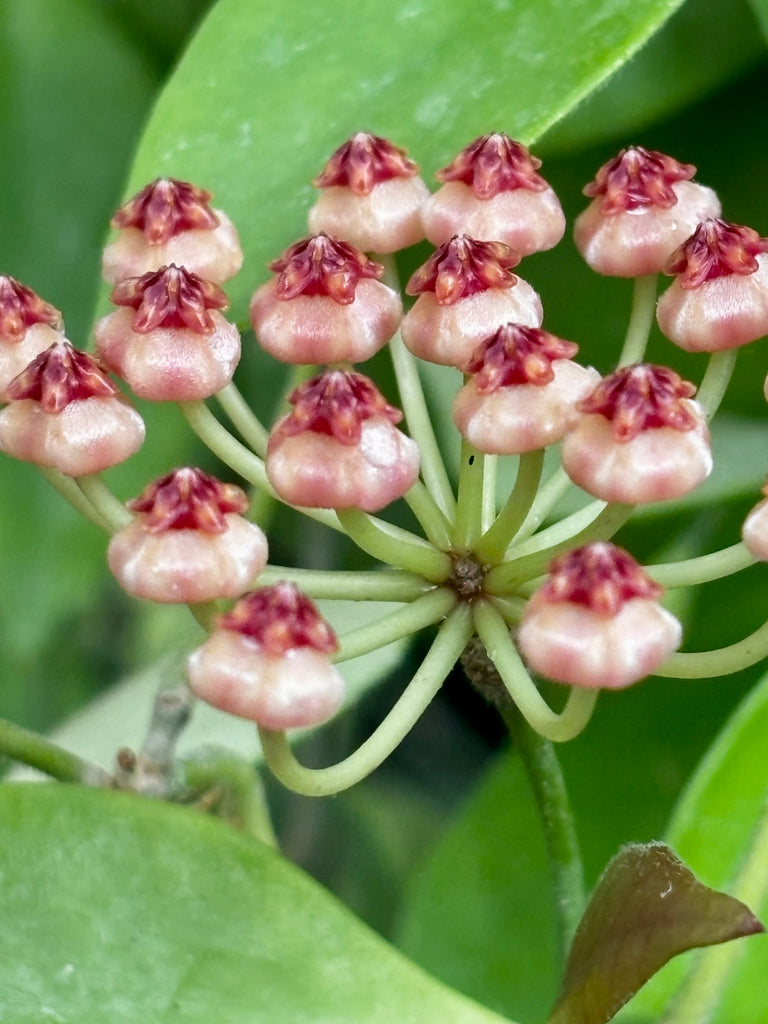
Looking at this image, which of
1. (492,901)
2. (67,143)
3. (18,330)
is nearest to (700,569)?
(18,330)

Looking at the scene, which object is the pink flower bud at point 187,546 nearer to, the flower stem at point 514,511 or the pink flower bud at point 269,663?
the pink flower bud at point 269,663

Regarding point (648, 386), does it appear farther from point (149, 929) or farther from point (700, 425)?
point (149, 929)

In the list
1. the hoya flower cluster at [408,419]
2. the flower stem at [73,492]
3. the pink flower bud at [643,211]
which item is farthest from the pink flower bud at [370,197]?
the flower stem at [73,492]

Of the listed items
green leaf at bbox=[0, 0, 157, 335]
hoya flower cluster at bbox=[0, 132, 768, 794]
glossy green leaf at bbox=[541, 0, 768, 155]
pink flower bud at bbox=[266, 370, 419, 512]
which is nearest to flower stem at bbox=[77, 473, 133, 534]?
hoya flower cluster at bbox=[0, 132, 768, 794]

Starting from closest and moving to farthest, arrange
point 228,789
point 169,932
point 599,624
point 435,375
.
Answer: point 599,624, point 169,932, point 228,789, point 435,375

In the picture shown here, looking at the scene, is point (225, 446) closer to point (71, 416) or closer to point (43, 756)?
point (71, 416)
